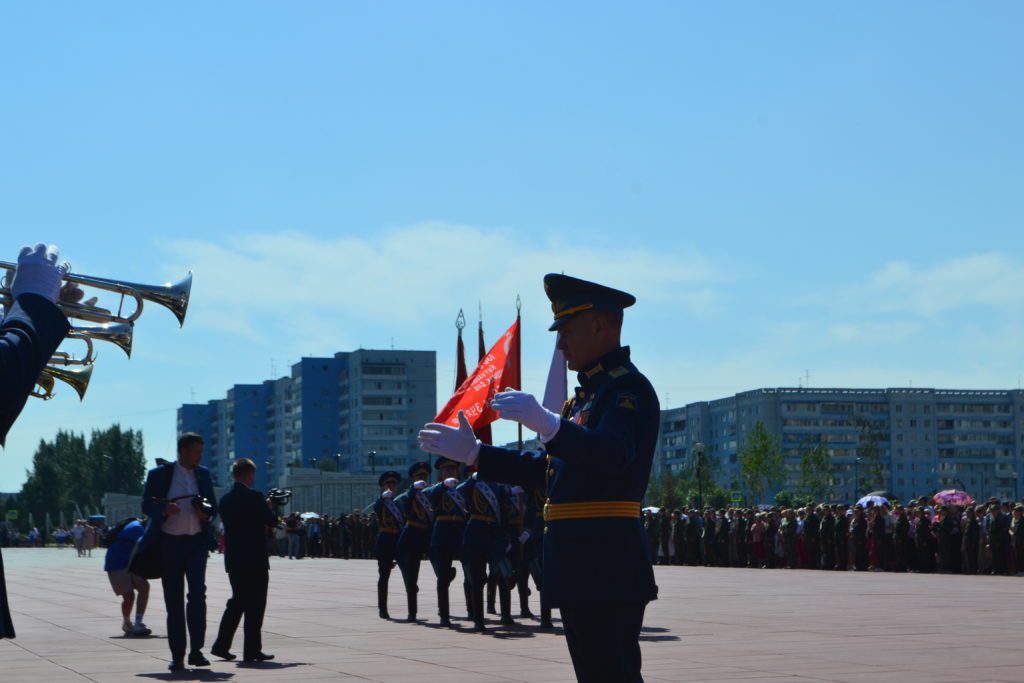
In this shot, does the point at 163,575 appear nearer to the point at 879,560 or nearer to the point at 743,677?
the point at 743,677

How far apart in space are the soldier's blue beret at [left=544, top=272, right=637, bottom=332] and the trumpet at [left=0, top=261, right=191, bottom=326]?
17.7 feet

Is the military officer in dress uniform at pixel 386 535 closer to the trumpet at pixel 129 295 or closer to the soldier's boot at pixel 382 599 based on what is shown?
the soldier's boot at pixel 382 599

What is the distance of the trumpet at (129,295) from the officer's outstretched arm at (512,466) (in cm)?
528

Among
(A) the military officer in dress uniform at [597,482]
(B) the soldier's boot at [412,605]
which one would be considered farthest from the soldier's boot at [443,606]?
(A) the military officer in dress uniform at [597,482]

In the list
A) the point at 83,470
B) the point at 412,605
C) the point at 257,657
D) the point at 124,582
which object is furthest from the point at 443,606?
the point at 83,470

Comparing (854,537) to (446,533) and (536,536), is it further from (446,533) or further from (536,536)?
(536,536)

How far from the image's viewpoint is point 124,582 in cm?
1677

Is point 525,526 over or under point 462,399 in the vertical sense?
under

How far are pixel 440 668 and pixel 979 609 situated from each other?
8897 millimetres

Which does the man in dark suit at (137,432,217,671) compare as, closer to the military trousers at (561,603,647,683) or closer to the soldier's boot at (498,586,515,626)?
the soldier's boot at (498,586,515,626)

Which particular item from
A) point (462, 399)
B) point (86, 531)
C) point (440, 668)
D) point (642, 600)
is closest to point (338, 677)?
point (440, 668)

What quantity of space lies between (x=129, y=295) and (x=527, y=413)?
26.2 feet

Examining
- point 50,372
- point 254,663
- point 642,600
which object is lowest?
point 254,663

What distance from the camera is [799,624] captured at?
15883 millimetres
